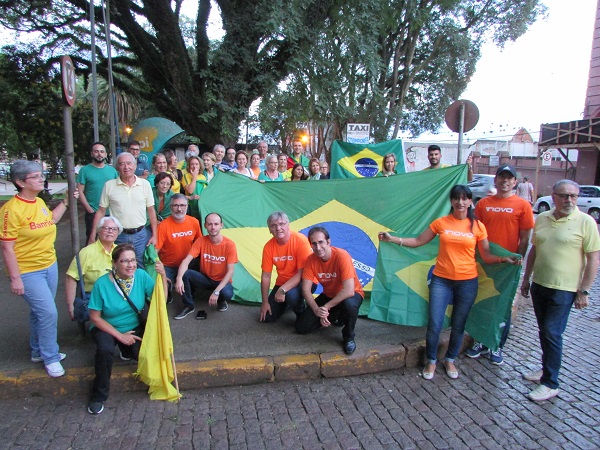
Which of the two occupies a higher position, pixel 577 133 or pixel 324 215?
pixel 577 133

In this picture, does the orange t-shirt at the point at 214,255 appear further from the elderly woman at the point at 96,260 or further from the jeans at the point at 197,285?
the elderly woman at the point at 96,260

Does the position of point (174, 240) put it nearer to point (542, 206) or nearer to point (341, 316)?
point (341, 316)

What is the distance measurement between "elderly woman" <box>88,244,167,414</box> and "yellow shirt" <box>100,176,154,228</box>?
3.83 feet

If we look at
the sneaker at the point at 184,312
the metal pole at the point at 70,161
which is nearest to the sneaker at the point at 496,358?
the sneaker at the point at 184,312

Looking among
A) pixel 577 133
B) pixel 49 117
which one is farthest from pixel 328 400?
pixel 577 133

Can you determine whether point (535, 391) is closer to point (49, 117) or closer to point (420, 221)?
point (420, 221)

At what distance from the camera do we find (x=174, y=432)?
285cm

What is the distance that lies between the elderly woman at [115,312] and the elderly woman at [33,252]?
40cm

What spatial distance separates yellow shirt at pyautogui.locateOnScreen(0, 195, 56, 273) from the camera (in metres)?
3.02

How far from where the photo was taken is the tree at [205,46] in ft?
33.7

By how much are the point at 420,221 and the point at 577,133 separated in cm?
1954

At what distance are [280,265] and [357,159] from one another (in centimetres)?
399

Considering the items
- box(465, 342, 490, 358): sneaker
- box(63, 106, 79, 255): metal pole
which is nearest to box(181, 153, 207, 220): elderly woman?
box(63, 106, 79, 255): metal pole

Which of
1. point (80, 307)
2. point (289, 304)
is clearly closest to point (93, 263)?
point (80, 307)
